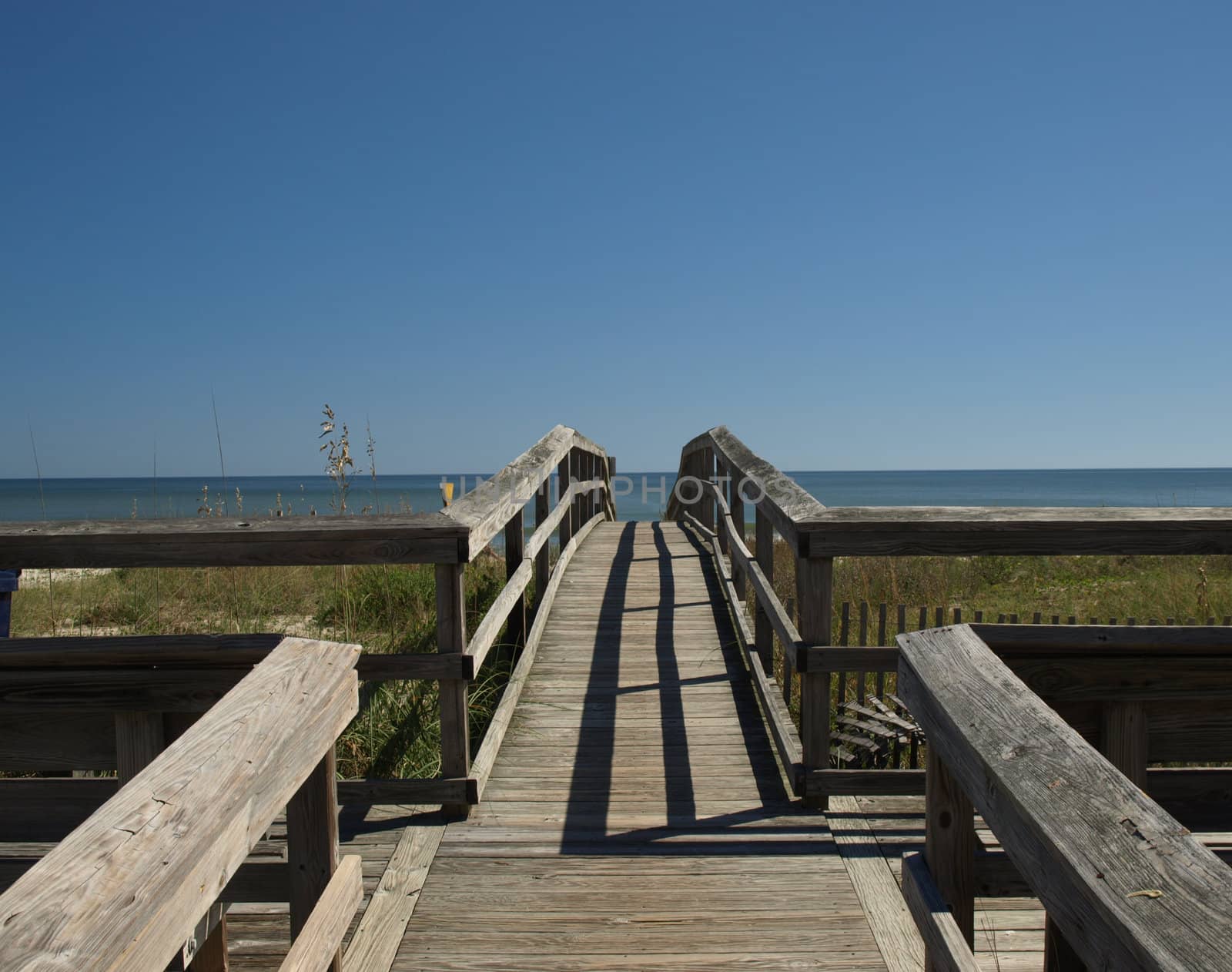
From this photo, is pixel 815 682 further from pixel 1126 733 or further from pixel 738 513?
pixel 738 513

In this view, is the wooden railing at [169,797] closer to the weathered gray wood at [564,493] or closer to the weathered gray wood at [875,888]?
the weathered gray wood at [875,888]

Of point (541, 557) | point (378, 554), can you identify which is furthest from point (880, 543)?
point (541, 557)

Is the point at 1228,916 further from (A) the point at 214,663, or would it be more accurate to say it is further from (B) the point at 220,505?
(B) the point at 220,505

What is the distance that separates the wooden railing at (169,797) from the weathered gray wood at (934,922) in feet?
3.66

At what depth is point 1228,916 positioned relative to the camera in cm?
83

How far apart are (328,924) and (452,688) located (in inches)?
60.8

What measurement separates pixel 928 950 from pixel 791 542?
69.0 inches

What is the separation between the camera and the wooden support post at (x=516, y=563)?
443cm

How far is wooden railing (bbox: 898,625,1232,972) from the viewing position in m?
0.90

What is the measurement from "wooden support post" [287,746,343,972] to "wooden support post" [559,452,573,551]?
18.1 feet

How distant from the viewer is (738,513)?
5.87 m

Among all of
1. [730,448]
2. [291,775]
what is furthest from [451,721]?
[730,448]

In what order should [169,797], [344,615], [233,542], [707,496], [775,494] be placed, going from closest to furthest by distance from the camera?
[169,797] < [233,542] < [775,494] < [344,615] < [707,496]

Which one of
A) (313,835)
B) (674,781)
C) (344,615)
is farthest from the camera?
(344,615)
